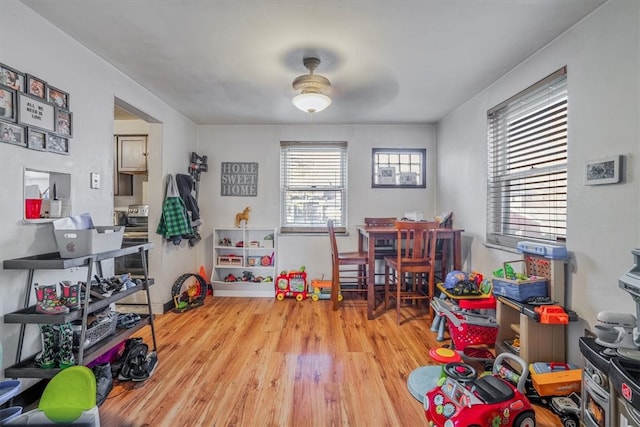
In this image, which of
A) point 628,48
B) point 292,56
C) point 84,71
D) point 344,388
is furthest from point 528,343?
point 84,71

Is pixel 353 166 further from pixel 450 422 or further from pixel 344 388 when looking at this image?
pixel 450 422

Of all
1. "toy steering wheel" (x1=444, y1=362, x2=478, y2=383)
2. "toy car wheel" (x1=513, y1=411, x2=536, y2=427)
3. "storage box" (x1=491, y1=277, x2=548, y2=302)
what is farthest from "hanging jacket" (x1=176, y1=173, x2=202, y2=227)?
"toy car wheel" (x1=513, y1=411, x2=536, y2=427)

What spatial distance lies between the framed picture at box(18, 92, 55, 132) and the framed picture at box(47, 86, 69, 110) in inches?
2.0

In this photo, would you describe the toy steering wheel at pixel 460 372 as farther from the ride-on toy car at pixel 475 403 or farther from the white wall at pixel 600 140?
the white wall at pixel 600 140

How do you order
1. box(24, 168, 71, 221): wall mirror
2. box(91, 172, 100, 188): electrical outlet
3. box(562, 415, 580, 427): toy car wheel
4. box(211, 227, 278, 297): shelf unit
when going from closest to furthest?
box(562, 415, 580, 427): toy car wheel, box(24, 168, 71, 221): wall mirror, box(91, 172, 100, 188): electrical outlet, box(211, 227, 278, 297): shelf unit

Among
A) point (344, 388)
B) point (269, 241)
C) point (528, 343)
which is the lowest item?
point (344, 388)

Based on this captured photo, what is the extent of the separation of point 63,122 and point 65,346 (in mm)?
1395

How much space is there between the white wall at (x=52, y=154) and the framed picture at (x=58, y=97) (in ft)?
0.13

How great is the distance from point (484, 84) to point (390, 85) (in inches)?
34.4

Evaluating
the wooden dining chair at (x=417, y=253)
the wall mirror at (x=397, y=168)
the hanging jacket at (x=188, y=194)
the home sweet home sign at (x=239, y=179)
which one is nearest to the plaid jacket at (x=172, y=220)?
the hanging jacket at (x=188, y=194)

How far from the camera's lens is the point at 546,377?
1.71 m

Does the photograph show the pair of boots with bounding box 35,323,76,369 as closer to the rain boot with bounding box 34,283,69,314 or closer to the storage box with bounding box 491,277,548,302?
the rain boot with bounding box 34,283,69,314

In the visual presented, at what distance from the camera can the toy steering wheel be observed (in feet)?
4.53

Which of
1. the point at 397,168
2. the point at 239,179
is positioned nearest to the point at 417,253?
the point at 397,168
